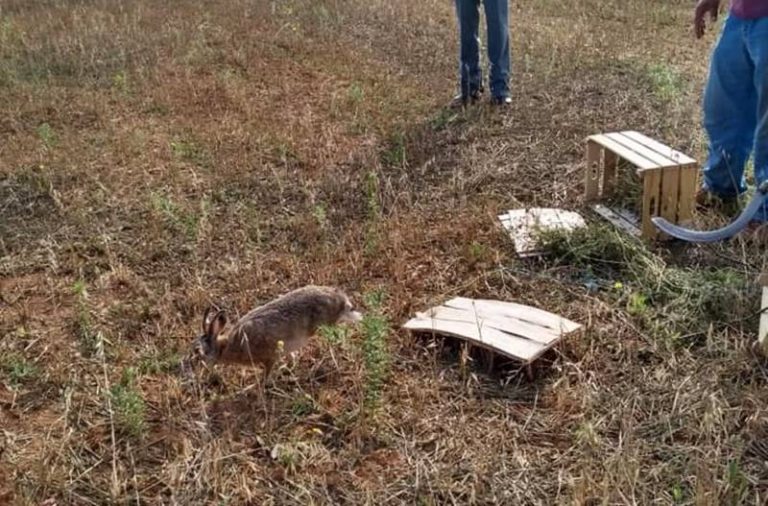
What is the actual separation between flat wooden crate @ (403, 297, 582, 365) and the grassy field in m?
0.10

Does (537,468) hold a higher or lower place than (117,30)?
lower

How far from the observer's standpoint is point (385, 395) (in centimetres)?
300

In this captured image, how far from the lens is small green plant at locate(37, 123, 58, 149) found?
563cm

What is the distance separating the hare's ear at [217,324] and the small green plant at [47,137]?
324cm

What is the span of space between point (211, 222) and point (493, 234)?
1.63 meters

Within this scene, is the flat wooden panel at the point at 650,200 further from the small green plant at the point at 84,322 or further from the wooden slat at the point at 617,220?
the small green plant at the point at 84,322

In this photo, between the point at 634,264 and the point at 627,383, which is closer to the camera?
the point at 627,383

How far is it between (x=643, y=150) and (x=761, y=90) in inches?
24.9

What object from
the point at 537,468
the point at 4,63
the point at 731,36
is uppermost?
the point at 731,36

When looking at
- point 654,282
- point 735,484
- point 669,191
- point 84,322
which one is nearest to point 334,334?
point 84,322

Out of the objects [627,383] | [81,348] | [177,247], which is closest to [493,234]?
[627,383]

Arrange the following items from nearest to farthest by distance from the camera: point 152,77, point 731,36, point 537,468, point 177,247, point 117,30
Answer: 1. point 537,468
2. point 731,36
3. point 177,247
4. point 152,77
5. point 117,30

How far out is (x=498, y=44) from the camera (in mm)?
6102

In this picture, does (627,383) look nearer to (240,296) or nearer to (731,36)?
(240,296)
